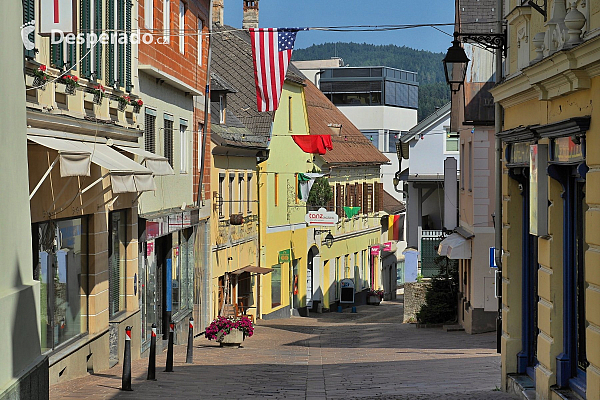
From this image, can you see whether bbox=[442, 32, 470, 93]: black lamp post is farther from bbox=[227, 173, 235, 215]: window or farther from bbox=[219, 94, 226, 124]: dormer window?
bbox=[219, 94, 226, 124]: dormer window

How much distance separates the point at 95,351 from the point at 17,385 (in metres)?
8.05

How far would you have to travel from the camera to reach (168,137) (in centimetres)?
2080

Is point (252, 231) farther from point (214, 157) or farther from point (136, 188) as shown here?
point (136, 188)

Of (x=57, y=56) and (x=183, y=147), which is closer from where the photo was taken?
(x=57, y=56)

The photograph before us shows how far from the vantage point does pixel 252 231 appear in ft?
104

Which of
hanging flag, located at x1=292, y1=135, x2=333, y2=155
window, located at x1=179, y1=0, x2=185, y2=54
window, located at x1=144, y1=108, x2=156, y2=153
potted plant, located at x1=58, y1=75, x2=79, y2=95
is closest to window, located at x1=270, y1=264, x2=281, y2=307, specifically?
hanging flag, located at x1=292, y1=135, x2=333, y2=155

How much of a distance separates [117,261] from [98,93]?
152 inches

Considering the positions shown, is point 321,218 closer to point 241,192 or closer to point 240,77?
point 241,192

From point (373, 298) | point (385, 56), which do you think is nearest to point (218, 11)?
point (373, 298)

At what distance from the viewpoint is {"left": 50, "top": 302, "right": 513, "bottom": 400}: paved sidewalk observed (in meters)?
12.2

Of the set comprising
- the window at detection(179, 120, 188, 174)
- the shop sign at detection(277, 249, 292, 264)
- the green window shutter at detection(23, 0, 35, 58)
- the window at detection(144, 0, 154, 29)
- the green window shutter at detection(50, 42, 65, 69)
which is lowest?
the shop sign at detection(277, 249, 292, 264)

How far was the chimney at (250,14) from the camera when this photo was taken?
42.1 meters

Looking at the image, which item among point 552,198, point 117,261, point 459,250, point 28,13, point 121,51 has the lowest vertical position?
point 459,250

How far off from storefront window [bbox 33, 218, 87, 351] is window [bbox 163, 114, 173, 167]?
6.07 meters
